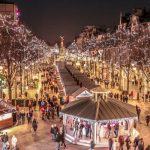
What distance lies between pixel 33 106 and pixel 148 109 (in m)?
12.5

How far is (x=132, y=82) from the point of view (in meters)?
69.6

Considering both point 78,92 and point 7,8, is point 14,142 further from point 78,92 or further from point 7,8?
point 7,8

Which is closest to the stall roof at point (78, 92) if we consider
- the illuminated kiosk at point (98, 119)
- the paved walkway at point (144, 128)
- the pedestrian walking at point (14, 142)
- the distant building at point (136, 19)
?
the paved walkway at point (144, 128)

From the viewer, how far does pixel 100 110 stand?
2852cm

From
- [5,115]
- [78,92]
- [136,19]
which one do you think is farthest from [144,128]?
[136,19]

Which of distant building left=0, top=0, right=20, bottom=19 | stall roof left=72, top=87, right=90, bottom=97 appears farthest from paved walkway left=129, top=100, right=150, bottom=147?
distant building left=0, top=0, right=20, bottom=19

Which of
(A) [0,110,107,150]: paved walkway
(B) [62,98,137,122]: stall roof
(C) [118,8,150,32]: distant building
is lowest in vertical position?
(A) [0,110,107,150]: paved walkway

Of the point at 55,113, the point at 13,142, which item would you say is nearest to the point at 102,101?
the point at 13,142

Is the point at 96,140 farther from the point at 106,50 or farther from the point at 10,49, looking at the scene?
the point at 106,50

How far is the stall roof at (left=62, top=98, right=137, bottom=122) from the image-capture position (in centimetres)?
2800

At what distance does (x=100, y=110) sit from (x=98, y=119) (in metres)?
1.14

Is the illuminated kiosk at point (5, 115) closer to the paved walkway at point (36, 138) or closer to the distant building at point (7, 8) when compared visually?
the paved walkway at point (36, 138)

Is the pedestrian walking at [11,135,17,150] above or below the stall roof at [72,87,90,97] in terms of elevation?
below

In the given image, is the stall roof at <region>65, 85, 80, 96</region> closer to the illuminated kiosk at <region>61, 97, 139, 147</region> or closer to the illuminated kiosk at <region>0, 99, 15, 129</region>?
the illuminated kiosk at <region>0, 99, 15, 129</region>
